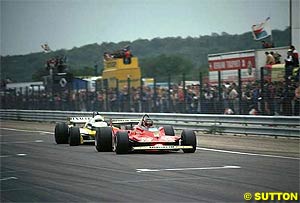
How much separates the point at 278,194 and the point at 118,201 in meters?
2.19

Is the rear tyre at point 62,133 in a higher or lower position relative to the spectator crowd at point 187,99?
lower

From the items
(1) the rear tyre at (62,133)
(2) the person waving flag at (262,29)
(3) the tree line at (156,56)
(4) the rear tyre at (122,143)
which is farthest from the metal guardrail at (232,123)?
(3) the tree line at (156,56)

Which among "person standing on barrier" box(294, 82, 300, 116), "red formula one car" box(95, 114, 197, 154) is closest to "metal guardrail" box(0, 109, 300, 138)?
"person standing on barrier" box(294, 82, 300, 116)

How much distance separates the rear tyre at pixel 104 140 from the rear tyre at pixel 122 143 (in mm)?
725

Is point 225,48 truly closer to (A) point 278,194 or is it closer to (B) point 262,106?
(B) point 262,106

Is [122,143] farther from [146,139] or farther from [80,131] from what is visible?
[80,131]

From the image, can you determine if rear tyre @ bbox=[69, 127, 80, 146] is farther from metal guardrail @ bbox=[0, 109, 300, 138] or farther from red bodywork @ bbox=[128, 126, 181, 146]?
metal guardrail @ bbox=[0, 109, 300, 138]

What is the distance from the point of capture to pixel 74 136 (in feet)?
63.1

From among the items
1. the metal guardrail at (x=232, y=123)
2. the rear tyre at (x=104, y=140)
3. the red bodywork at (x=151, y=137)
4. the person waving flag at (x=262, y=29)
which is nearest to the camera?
the red bodywork at (x=151, y=137)

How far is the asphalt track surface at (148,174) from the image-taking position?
952 cm

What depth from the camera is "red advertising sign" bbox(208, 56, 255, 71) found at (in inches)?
1254

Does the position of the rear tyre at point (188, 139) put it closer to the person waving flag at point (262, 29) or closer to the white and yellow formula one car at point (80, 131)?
the white and yellow formula one car at point (80, 131)

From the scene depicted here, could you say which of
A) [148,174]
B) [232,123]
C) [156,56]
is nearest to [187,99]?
[232,123]

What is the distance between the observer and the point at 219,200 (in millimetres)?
8828
